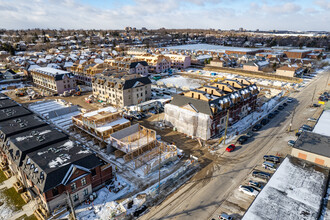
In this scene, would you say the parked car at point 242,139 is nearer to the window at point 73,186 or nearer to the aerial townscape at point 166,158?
the aerial townscape at point 166,158

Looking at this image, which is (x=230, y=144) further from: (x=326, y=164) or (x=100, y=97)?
(x=100, y=97)

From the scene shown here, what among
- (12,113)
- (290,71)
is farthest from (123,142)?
(290,71)

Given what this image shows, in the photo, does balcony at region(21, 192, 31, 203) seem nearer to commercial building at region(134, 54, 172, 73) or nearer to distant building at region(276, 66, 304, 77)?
commercial building at region(134, 54, 172, 73)

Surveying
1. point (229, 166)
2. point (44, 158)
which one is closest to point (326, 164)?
point (229, 166)

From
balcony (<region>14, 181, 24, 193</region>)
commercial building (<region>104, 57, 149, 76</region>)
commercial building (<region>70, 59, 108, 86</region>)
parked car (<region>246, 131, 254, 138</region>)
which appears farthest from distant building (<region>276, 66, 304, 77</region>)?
balcony (<region>14, 181, 24, 193</region>)

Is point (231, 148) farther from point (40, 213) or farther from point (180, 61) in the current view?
point (180, 61)
